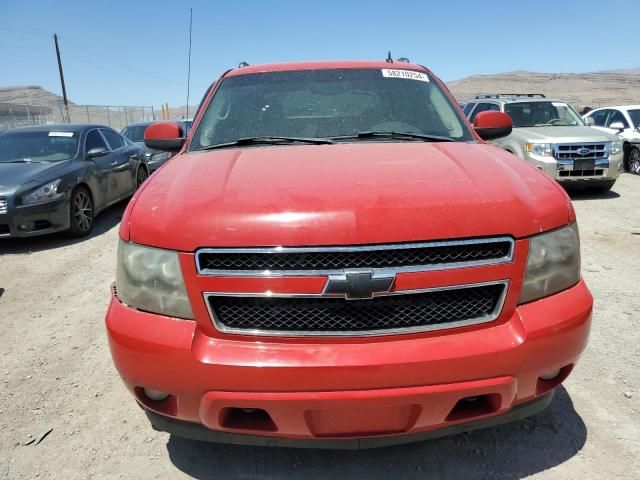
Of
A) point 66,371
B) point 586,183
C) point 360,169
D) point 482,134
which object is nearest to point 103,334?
point 66,371

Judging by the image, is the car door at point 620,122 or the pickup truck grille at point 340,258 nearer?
the pickup truck grille at point 340,258

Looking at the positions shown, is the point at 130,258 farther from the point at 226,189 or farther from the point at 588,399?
the point at 588,399

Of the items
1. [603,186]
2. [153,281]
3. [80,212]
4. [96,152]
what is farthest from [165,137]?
[603,186]

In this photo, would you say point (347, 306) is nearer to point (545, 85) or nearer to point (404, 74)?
point (404, 74)

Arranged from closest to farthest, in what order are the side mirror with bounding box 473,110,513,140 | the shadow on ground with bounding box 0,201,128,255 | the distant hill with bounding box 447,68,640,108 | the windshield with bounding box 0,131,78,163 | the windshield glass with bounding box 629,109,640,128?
the side mirror with bounding box 473,110,513,140 → the shadow on ground with bounding box 0,201,128,255 → the windshield with bounding box 0,131,78,163 → the windshield glass with bounding box 629,109,640,128 → the distant hill with bounding box 447,68,640,108

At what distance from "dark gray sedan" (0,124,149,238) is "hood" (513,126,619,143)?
291 inches

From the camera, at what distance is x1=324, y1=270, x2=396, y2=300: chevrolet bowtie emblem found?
171cm

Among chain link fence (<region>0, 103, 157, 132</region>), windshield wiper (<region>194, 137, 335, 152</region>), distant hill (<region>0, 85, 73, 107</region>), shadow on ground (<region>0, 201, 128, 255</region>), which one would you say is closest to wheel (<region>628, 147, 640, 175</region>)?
windshield wiper (<region>194, 137, 335, 152</region>)

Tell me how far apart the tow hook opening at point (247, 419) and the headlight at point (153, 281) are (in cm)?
40

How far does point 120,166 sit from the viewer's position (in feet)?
26.7

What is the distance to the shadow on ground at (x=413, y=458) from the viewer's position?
2.19 meters

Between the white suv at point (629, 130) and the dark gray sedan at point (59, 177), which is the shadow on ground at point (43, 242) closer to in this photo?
the dark gray sedan at point (59, 177)

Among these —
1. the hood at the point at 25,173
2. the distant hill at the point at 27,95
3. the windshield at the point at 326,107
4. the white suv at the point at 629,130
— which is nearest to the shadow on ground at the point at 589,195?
the white suv at the point at 629,130

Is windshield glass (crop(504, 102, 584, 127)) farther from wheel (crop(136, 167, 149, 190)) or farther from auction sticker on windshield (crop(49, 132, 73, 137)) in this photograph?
auction sticker on windshield (crop(49, 132, 73, 137))
